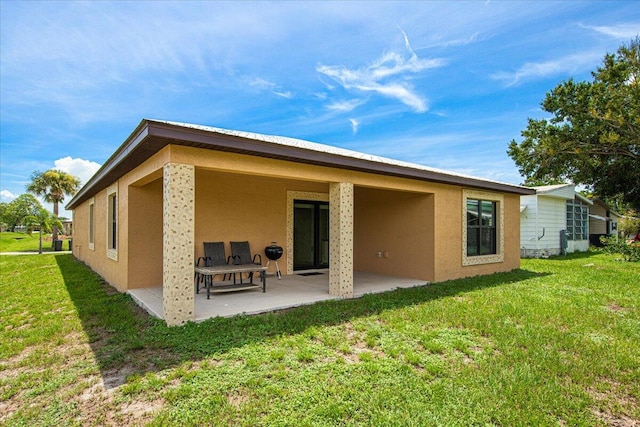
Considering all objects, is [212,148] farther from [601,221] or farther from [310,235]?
[601,221]

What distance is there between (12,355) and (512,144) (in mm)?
20808

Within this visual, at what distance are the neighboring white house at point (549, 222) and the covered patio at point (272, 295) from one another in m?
10.1

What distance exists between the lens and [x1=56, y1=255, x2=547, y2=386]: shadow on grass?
3805 mm

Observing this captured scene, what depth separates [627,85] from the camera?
47.9ft

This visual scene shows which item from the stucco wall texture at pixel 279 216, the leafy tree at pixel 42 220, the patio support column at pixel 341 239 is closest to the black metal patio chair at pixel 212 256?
the stucco wall texture at pixel 279 216

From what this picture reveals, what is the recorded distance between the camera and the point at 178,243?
4727 millimetres

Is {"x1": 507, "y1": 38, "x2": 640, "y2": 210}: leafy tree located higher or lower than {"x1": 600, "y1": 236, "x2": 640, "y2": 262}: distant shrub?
higher

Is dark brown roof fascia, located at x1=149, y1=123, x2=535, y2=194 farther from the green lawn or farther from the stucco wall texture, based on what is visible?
the green lawn

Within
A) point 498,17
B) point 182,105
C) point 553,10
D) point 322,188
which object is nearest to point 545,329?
point 322,188

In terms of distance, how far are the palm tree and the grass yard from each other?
2738cm

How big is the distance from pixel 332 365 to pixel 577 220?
20.9 metres

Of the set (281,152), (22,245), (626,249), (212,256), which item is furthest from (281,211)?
(22,245)

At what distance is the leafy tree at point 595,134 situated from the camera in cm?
1462

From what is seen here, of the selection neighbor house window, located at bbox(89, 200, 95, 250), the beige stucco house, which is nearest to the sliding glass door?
the beige stucco house
